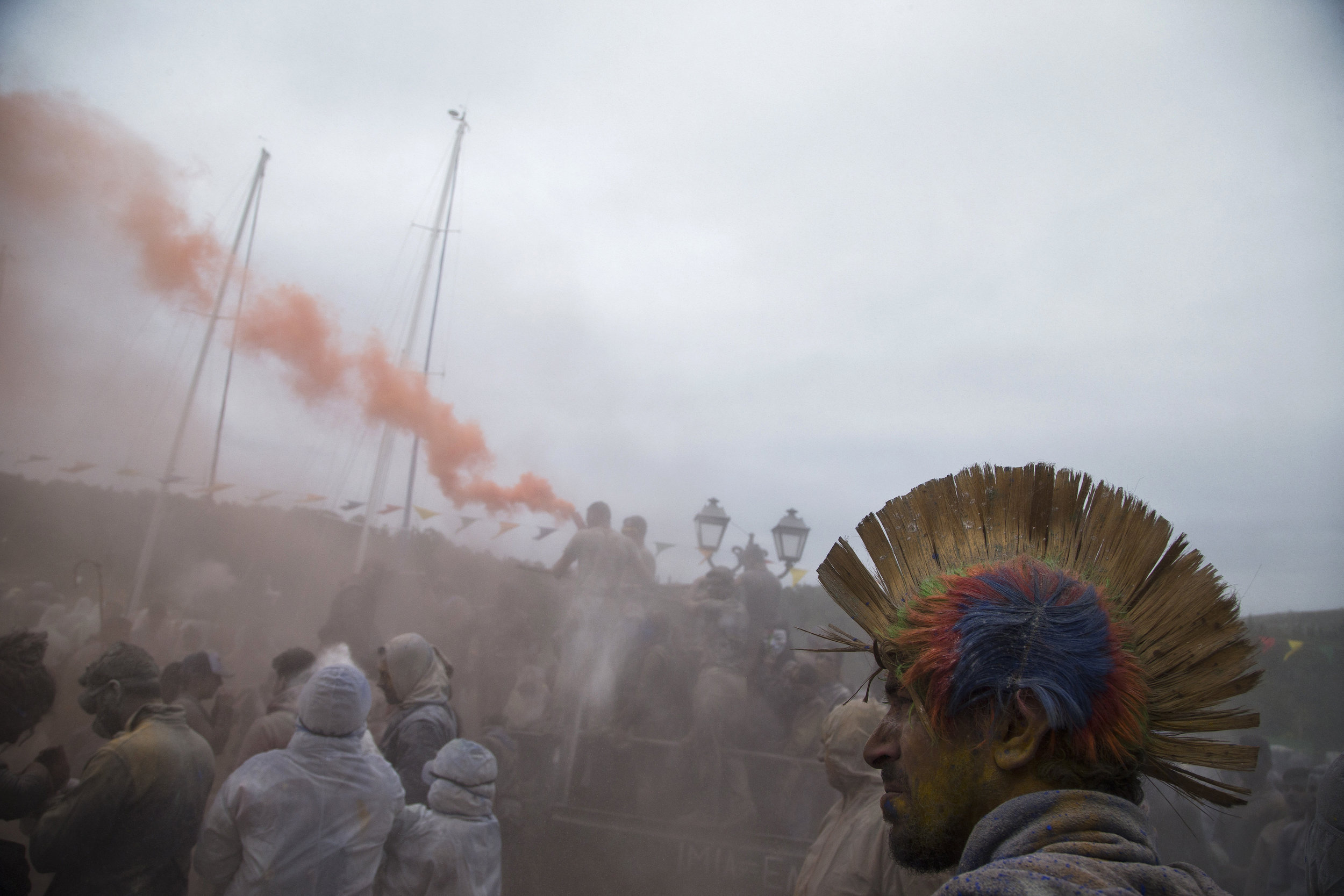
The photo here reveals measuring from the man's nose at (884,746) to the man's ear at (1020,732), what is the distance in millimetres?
201

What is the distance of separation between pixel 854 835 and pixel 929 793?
78.2 inches

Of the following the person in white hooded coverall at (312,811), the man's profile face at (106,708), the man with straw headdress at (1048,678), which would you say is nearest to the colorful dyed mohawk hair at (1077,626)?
the man with straw headdress at (1048,678)

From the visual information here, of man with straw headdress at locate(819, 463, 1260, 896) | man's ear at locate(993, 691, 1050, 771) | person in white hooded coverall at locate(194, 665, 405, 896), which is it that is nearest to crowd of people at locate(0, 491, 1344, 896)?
person in white hooded coverall at locate(194, 665, 405, 896)

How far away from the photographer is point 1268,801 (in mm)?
6723

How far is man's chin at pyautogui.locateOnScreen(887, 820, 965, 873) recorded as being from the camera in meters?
1.21

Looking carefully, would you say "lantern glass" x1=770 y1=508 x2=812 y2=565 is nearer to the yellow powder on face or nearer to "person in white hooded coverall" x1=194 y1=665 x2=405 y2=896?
"person in white hooded coverall" x1=194 y1=665 x2=405 y2=896

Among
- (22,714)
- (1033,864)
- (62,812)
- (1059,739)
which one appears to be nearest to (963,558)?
(1059,739)

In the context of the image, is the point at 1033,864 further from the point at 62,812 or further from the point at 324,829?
the point at 62,812

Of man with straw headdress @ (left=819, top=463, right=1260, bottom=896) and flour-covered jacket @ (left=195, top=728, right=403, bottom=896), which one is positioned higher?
man with straw headdress @ (left=819, top=463, right=1260, bottom=896)

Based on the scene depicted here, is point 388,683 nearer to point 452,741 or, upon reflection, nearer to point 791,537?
point 452,741

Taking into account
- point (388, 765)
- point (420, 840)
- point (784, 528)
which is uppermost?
point (784, 528)

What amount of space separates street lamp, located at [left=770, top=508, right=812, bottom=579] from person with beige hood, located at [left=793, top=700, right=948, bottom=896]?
5.25 metres

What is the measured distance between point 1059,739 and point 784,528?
25.1 feet

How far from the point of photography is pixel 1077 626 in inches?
48.6
